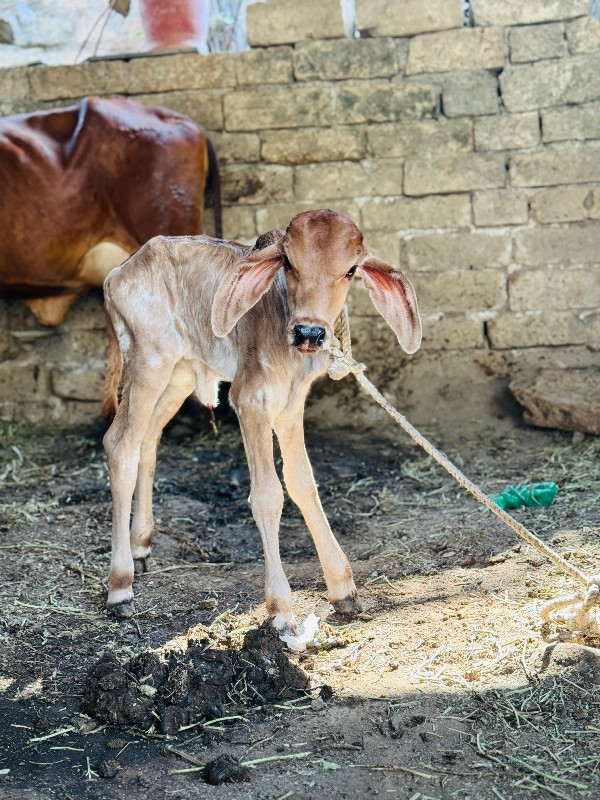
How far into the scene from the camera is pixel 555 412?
5.98 m

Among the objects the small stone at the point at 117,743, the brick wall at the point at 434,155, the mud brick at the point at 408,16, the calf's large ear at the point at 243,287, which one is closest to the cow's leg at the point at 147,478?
the calf's large ear at the point at 243,287

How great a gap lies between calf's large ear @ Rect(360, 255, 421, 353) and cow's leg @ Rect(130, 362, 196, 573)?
1134mm

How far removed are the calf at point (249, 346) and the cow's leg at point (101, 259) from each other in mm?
2257

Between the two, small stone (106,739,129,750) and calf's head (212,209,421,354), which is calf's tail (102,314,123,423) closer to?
calf's head (212,209,421,354)

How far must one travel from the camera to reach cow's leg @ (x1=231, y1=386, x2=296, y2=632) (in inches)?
135

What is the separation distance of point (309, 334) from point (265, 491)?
2.33 feet

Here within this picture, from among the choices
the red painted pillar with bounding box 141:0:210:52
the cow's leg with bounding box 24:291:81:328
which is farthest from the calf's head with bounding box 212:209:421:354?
the red painted pillar with bounding box 141:0:210:52

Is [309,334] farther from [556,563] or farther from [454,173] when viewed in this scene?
[454,173]

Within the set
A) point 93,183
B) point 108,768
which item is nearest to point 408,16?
point 93,183

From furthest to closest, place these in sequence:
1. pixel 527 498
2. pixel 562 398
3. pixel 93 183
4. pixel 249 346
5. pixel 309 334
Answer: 1. pixel 93 183
2. pixel 562 398
3. pixel 527 498
4. pixel 249 346
5. pixel 309 334

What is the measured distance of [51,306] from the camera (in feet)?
22.1

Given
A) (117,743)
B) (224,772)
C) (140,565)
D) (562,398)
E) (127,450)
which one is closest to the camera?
(224,772)

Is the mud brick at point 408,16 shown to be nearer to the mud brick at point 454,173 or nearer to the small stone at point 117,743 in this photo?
the mud brick at point 454,173

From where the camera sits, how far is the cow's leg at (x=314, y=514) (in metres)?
3.66
